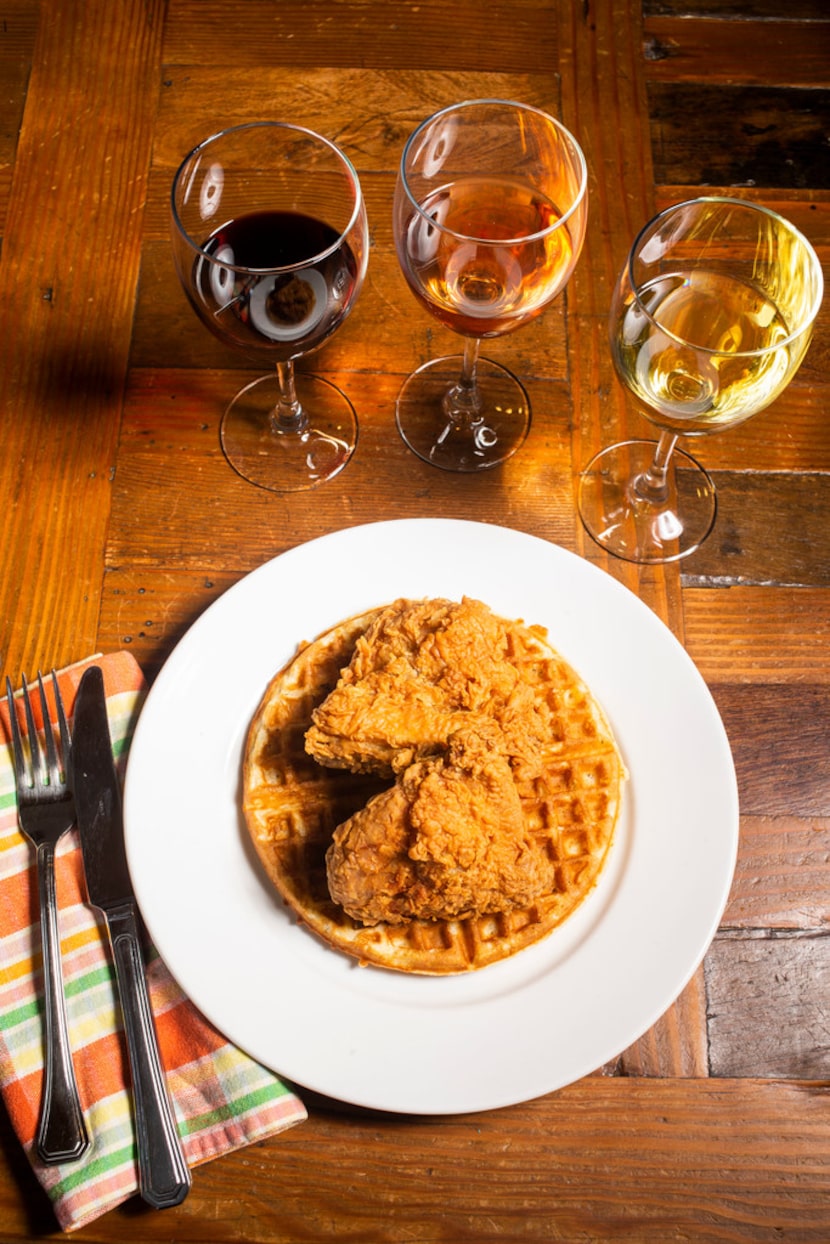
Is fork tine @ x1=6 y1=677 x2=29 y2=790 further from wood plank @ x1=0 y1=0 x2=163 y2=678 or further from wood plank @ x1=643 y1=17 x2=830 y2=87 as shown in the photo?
wood plank @ x1=643 y1=17 x2=830 y2=87

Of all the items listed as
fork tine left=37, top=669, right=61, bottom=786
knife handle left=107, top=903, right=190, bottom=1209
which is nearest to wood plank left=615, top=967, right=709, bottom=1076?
knife handle left=107, top=903, right=190, bottom=1209

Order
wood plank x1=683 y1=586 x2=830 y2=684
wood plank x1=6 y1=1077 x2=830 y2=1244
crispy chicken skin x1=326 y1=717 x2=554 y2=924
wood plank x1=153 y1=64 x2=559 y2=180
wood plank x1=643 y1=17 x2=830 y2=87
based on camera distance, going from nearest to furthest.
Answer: crispy chicken skin x1=326 y1=717 x2=554 y2=924 < wood plank x1=6 y1=1077 x2=830 y2=1244 < wood plank x1=683 y1=586 x2=830 y2=684 < wood plank x1=153 y1=64 x2=559 y2=180 < wood plank x1=643 y1=17 x2=830 y2=87

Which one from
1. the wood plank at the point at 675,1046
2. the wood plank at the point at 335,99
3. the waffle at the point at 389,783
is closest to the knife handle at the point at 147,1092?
the waffle at the point at 389,783

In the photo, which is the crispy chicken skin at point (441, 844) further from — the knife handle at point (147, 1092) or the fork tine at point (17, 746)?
the fork tine at point (17, 746)

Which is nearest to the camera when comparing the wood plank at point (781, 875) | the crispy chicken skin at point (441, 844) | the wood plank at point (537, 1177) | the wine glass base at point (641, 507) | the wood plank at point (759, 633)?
the crispy chicken skin at point (441, 844)

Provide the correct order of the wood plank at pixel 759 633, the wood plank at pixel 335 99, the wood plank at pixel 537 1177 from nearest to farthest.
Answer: the wood plank at pixel 537 1177 → the wood plank at pixel 759 633 → the wood plank at pixel 335 99

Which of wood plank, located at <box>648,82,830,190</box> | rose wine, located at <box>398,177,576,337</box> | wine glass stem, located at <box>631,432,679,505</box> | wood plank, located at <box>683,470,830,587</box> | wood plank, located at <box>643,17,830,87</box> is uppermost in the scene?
wood plank, located at <box>643,17,830,87</box>

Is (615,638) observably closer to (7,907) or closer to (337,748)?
(337,748)

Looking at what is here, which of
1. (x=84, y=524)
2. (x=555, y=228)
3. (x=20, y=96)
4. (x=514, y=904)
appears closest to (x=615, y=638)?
(x=514, y=904)
